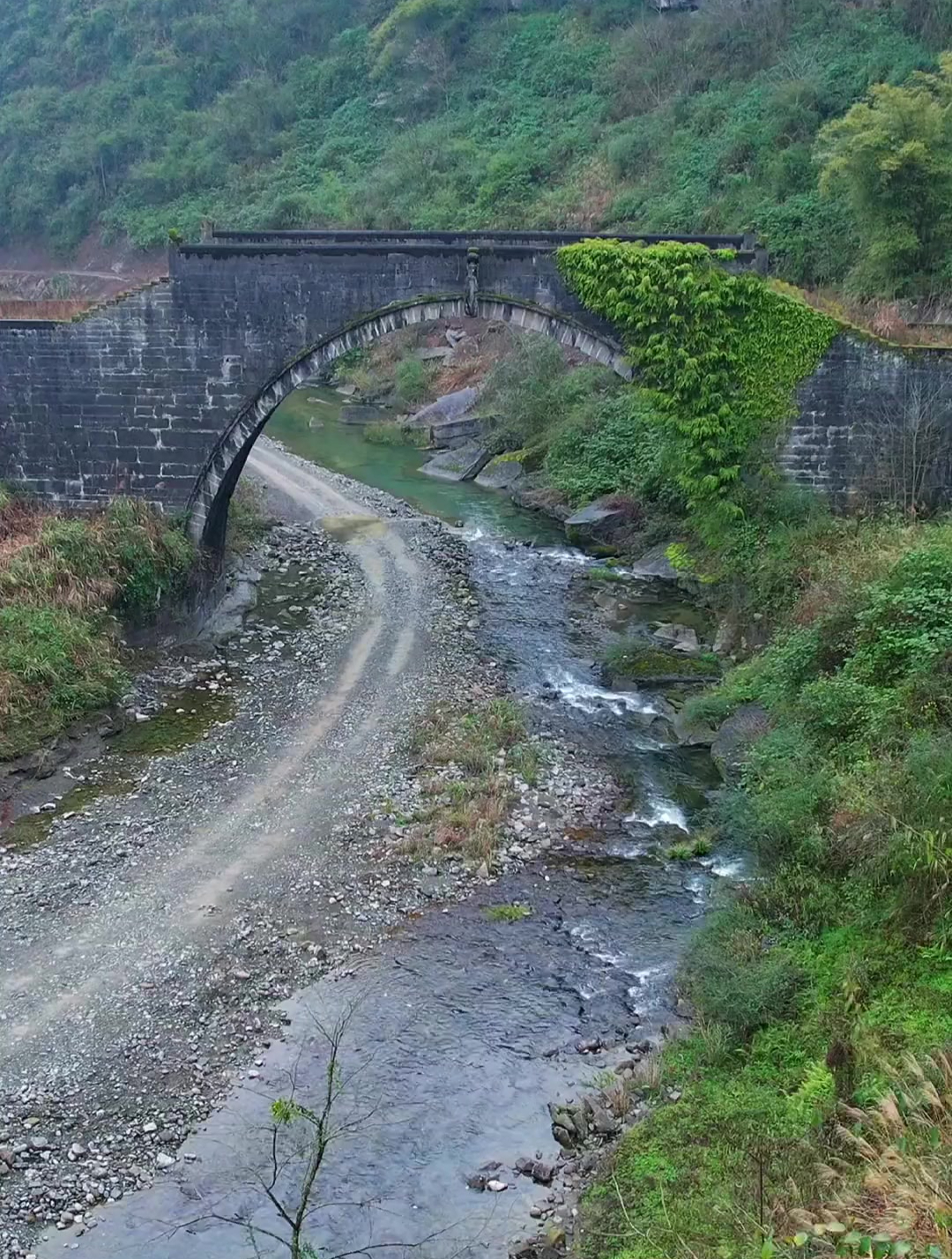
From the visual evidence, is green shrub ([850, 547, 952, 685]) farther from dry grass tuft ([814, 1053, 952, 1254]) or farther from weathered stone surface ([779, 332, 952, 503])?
dry grass tuft ([814, 1053, 952, 1254])

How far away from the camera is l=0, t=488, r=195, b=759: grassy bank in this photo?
15.8 meters

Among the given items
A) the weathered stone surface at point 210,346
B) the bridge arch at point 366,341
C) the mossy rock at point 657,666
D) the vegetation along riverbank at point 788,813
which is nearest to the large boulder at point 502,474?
the vegetation along riverbank at point 788,813

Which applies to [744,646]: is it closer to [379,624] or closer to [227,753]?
[379,624]

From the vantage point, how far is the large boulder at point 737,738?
1471cm

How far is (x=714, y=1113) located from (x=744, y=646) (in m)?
10.7

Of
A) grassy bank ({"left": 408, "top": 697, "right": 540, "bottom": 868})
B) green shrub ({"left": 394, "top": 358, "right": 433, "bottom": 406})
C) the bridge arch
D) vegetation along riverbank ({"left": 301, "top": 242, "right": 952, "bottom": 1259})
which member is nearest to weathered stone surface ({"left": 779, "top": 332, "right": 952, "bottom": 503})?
vegetation along riverbank ({"left": 301, "top": 242, "right": 952, "bottom": 1259})

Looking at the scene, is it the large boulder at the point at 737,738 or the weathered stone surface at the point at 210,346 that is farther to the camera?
the weathered stone surface at the point at 210,346

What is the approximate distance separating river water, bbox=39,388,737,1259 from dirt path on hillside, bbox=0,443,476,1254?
0.51m

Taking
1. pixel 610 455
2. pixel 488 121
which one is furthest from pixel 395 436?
pixel 488 121

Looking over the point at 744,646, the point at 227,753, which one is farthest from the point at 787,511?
the point at 227,753

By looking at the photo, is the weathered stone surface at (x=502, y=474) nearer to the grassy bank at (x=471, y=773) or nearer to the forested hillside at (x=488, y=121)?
the forested hillside at (x=488, y=121)

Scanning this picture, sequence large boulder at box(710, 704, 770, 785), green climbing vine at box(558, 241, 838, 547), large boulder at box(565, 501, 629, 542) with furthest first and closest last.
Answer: large boulder at box(565, 501, 629, 542) → green climbing vine at box(558, 241, 838, 547) → large boulder at box(710, 704, 770, 785)

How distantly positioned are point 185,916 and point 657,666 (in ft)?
29.9

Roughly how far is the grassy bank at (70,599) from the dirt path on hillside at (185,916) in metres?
1.90
